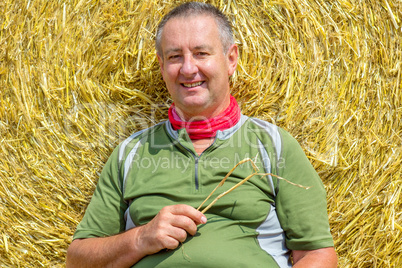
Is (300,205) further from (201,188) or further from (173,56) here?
(173,56)

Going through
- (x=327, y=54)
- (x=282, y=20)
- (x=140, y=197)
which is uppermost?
(x=282, y=20)

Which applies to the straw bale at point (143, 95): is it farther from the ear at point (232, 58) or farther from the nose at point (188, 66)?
the nose at point (188, 66)

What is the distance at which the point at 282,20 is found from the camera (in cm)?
193

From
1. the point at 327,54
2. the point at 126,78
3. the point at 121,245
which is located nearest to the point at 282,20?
the point at 327,54

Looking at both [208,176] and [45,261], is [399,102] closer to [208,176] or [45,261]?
[208,176]

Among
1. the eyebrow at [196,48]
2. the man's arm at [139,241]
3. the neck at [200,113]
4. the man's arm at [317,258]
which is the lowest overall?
the man's arm at [317,258]

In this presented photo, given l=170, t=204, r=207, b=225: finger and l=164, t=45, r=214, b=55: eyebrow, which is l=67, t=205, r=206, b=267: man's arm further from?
l=164, t=45, r=214, b=55: eyebrow

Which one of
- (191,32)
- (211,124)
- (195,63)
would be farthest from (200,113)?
(191,32)

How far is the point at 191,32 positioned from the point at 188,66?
12cm

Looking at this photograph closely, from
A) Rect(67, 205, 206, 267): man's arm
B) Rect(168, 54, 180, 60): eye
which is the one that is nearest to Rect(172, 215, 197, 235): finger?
Rect(67, 205, 206, 267): man's arm

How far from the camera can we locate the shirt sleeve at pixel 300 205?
1.53 m

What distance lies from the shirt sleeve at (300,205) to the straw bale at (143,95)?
11.6 inches

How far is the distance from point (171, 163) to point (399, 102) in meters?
0.92

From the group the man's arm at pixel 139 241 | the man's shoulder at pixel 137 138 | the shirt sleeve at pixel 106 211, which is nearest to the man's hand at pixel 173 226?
the man's arm at pixel 139 241
